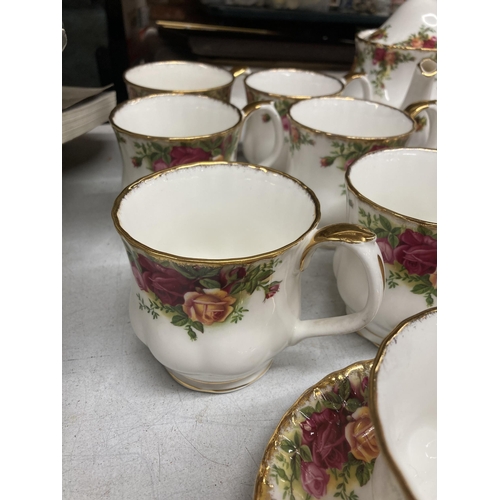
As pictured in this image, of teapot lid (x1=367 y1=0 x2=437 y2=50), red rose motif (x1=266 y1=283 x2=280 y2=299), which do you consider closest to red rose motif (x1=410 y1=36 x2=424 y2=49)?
teapot lid (x1=367 y1=0 x2=437 y2=50)

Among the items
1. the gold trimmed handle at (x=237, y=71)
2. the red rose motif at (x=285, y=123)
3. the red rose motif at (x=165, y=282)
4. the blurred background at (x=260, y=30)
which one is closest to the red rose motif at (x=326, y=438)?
the red rose motif at (x=165, y=282)

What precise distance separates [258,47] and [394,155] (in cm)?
45

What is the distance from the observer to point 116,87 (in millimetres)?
632

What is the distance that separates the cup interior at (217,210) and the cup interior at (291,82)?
0.30 m

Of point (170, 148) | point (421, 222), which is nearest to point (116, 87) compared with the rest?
point (170, 148)

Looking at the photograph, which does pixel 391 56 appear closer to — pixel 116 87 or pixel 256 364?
pixel 116 87

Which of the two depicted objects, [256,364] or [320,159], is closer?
[256,364]

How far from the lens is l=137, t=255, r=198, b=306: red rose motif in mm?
284

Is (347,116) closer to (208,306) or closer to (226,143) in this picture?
(226,143)

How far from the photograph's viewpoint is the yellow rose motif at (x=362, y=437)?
276 mm

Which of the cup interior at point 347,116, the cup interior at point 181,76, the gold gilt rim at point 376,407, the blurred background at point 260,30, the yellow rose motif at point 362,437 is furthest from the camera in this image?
the blurred background at point 260,30

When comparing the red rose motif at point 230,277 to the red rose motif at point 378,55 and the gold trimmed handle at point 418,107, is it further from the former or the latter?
the red rose motif at point 378,55

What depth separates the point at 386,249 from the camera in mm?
356

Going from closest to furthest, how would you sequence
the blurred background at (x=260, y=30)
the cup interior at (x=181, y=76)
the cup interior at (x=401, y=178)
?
1. the cup interior at (x=401, y=178)
2. the cup interior at (x=181, y=76)
3. the blurred background at (x=260, y=30)
